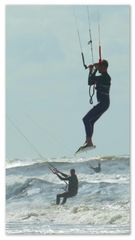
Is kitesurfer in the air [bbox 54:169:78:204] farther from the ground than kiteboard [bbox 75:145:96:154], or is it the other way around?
kiteboard [bbox 75:145:96:154]

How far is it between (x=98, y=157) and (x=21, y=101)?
0.62 meters

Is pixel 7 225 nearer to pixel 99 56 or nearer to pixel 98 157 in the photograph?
pixel 98 157

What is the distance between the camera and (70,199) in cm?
636

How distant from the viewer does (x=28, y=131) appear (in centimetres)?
636

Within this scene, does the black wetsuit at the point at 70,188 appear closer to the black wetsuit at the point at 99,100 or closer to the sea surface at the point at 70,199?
the sea surface at the point at 70,199

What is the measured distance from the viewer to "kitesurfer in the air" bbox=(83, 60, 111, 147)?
639 cm

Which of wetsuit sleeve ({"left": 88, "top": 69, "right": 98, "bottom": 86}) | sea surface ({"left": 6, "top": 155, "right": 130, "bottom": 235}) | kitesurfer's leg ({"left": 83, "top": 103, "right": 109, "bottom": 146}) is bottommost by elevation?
sea surface ({"left": 6, "top": 155, "right": 130, "bottom": 235})

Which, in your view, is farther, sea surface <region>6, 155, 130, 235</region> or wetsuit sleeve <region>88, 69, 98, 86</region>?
wetsuit sleeve <region>88, 69, 98, 86</region>

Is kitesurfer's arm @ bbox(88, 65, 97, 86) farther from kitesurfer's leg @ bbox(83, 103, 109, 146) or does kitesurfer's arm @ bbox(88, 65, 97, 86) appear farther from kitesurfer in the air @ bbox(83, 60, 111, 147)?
kitesurfer's leg @ bbox(83, 103, 109, 146)

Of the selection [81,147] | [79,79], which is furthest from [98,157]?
[79,79]

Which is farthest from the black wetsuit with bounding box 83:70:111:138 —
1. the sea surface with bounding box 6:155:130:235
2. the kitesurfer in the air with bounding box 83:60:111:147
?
the sea surface with bounding box 6:155:130:235

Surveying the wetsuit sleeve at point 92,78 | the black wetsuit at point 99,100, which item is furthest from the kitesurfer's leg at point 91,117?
the wetsuit sleeve at point 92,78

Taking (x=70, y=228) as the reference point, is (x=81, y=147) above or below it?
above

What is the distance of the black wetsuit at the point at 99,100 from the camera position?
6387 millimetres
